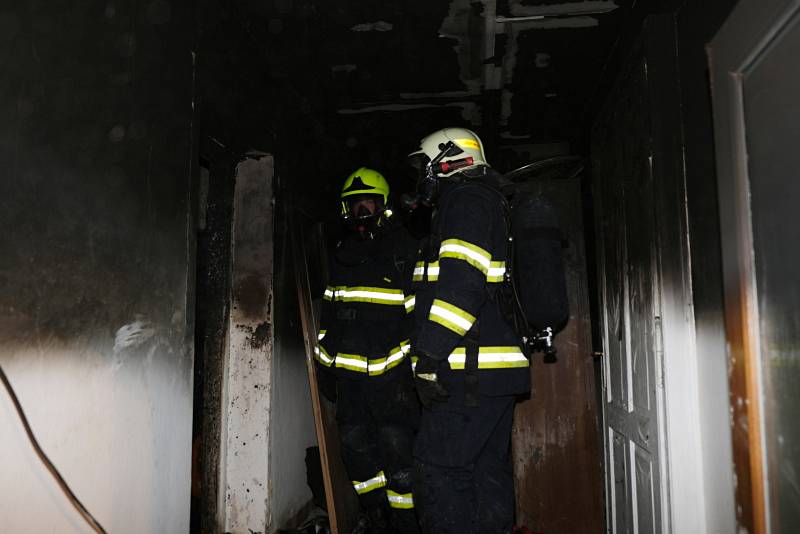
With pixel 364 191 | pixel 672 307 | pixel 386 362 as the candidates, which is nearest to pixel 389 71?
pixel 364 191

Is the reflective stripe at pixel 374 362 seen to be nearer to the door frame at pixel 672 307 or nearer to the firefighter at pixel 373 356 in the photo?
the firefighter at pixel 373 356

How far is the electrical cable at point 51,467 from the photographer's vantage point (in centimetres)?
163

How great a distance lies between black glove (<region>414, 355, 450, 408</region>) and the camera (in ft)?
9.43

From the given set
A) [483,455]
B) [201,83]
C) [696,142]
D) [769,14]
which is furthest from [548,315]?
[201,83]

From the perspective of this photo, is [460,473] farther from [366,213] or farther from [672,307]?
[366,213]

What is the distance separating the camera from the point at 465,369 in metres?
2.95

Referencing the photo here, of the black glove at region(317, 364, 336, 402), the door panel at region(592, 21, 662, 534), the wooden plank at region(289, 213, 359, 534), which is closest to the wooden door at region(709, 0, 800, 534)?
the door panel at region(592, 21, 662, 534)

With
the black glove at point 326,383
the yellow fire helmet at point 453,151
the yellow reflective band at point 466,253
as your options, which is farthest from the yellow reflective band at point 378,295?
the yellow reflective band at point 466,253

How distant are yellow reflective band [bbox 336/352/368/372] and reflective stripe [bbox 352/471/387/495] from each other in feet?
2.26

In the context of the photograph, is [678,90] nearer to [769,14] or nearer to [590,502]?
[769,14]

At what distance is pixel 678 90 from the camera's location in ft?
7.80

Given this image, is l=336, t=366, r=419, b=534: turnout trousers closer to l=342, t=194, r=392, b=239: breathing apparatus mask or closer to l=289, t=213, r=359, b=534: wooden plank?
l=289, t=213, r=359, b=534: wooden plank

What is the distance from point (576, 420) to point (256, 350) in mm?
2126

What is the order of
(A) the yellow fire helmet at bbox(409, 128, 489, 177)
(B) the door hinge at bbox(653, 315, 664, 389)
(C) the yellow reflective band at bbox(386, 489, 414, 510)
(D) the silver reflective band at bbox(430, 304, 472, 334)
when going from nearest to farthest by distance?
(B) the door hinge at bbox(653, 315, 664, 389) → (D) the silver reflective band at bbox(430, 304, 472, 334) → (A) the yellow fire helmet at bbox(409, 128, 489, 177) → (C) the yellow reflective band at bbox(386, 489, 414, 510)
